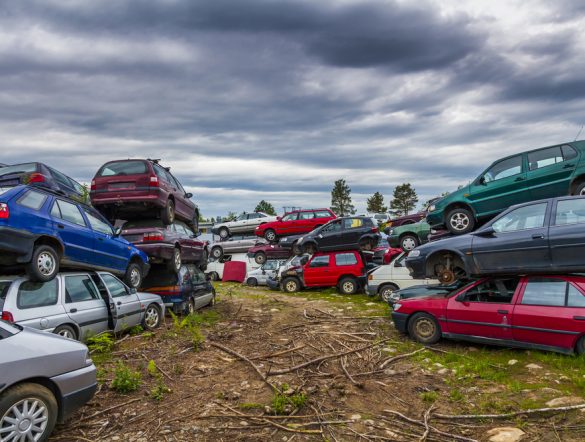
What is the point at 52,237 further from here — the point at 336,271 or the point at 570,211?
the point at 336,271

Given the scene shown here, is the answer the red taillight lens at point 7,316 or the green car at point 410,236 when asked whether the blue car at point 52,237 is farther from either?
the green car at point 410,236

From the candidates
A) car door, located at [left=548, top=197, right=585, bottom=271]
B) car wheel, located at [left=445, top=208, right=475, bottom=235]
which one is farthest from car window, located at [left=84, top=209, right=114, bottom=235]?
car door, located at [left=548, top=197, right=585, bottom=271]

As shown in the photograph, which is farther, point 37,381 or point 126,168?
point 126,168

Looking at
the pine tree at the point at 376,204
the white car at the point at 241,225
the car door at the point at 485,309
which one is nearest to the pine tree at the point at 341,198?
the pine tree at the point at 376,204

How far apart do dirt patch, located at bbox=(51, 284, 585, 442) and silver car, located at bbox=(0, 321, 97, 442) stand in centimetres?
54

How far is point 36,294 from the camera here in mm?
6195

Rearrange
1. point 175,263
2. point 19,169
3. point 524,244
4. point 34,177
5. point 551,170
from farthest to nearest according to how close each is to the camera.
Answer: point 175,263 < point 19,169 < point 34,177 < point 551,170 < point 524,244

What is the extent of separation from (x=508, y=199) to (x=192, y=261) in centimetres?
832

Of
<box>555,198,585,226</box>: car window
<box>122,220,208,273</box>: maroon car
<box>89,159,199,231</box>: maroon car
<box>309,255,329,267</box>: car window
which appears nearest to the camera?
<box>555,198,585,226</box>: car window

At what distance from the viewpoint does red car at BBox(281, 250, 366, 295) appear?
14711mm

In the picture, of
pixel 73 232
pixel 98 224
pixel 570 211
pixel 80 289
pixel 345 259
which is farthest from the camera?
pixel 345 259

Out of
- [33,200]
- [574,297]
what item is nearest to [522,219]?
[574,297]

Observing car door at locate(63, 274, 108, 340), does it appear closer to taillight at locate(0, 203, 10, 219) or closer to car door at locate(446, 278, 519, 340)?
taillight at locate(0, 203, 10, 219)

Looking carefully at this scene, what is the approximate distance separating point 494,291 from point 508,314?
1.53 ft
